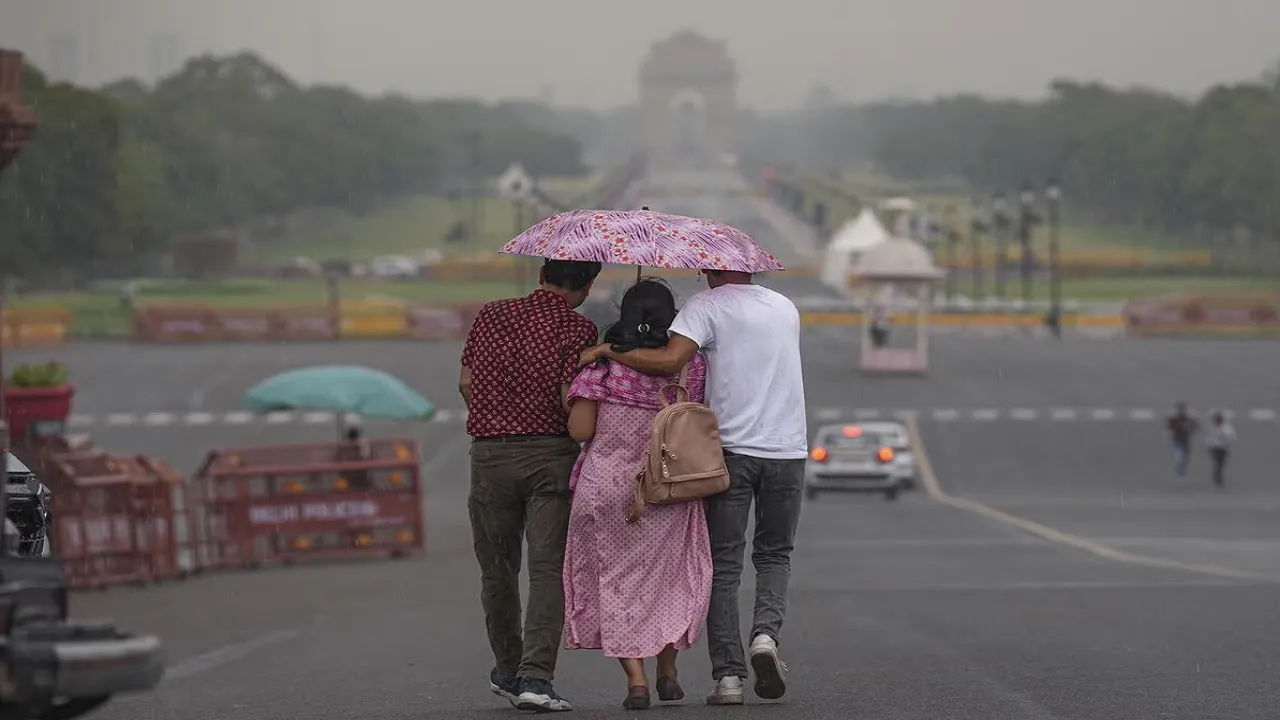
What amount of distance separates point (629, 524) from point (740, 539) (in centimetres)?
48

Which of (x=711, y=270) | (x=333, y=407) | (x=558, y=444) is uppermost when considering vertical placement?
(x=711, y=270)

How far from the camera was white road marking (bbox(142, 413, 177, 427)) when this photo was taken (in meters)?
43.8

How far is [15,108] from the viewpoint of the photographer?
18.9 meters

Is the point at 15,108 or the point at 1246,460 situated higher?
the point at 15,108

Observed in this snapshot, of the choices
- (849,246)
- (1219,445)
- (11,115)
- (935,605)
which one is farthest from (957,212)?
(935,605)

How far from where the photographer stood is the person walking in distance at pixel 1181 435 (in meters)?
36.3

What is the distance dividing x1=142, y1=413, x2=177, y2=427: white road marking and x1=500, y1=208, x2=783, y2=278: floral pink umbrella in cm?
3666

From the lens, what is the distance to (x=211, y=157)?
129 metres

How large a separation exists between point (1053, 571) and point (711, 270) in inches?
393

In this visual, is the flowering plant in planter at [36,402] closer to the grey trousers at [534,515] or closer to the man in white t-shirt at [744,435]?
the grey trousers at [534,515]

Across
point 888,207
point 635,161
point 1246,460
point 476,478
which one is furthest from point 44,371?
point 635,161

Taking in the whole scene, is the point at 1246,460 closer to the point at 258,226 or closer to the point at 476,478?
the point at 476,478

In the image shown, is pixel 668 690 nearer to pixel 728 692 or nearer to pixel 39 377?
pixel 728 692

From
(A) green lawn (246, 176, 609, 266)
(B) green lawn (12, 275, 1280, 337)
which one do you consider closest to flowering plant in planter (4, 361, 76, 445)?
(B) green lawn (12, 275, 1280, 337)
